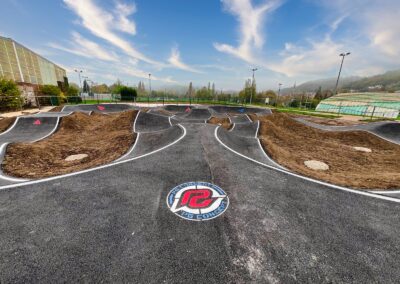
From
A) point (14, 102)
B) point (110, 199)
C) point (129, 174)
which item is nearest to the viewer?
point (110, 199)

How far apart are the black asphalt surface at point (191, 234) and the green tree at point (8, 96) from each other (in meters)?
34.9

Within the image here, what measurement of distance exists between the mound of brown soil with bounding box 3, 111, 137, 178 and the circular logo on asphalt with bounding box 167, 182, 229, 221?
683 centimetres

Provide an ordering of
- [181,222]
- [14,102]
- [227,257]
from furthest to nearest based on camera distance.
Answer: [14,102] → [181,222] → [227,257]

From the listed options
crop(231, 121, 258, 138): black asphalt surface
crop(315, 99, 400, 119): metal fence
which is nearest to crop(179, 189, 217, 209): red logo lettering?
crop(231, 121, 258, 138): black asphalt surface

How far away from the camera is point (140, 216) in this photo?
523 cm

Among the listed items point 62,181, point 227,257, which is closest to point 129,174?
point 62,181

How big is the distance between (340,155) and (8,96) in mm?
47069

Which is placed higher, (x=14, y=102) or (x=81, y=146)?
(x=14, y=102)

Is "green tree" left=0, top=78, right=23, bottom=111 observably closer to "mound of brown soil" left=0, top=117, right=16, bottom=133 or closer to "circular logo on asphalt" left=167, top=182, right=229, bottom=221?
"mound of brown soil" left=0, top=117, right=16, bottom=133

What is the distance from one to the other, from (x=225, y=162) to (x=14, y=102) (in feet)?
133

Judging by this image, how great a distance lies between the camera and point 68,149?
14180 millimetres

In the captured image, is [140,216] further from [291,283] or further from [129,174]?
[291,283]

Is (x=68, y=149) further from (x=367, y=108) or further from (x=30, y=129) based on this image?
(x=367, y=108)

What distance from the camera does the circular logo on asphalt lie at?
5.36 metres
